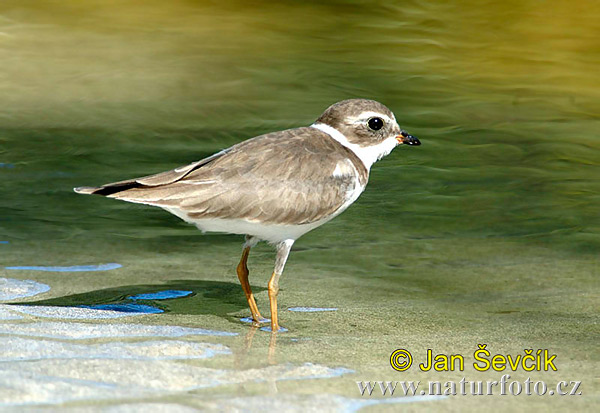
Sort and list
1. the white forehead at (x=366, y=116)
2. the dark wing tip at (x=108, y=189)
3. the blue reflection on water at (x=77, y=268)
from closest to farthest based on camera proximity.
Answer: the dark wing tip at (x=108, y=189) < the white forehead at (x=366, y=116) < the blue reflection on water at (x=77, y=268)

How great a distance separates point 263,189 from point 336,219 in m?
3.19

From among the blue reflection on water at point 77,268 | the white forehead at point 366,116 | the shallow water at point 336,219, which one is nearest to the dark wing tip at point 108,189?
the shallow water at point 336,219

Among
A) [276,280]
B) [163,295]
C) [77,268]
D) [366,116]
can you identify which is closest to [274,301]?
[276,280]

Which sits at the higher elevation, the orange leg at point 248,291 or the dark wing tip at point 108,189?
the dark wing tip at point 108,189

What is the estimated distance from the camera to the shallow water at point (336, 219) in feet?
20.6

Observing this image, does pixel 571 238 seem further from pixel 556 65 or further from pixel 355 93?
pixel 556 65

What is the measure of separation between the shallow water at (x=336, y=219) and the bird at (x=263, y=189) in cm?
67

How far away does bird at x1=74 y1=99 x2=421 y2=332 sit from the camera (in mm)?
7145

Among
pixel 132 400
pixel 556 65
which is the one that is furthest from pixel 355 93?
pixel 132 400

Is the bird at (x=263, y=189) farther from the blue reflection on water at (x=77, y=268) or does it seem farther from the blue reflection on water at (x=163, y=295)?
the blue reflection on water at (x=77, y=268)

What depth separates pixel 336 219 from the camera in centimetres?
1040

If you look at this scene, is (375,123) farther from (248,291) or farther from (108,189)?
(108,189)

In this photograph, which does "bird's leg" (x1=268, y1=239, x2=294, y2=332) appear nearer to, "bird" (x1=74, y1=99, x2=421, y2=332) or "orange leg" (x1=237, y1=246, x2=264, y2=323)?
"bird" (x1=74, y1=99, x2=421, y2=332)

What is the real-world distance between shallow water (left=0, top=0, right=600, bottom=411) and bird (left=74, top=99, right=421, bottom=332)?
67cm
